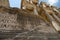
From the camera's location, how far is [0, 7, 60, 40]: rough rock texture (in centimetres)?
836

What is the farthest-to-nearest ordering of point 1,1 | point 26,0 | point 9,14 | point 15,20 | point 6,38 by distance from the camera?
point 26,0
point 1,1
point 9,14
point 15,20
point 6,38

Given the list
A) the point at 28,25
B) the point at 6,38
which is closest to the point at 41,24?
the point at 28,25

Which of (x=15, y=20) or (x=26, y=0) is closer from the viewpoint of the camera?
(x=15, y=20)

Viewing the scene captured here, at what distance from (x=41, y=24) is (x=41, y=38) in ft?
11.3

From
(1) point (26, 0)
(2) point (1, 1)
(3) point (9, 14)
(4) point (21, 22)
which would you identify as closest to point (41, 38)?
(4) point (21, 22)

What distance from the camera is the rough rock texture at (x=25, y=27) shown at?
8.36 m

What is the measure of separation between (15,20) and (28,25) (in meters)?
1.10

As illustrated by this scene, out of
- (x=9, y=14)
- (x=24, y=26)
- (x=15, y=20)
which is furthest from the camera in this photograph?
(x=9, y=14)

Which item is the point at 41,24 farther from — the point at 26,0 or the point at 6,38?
the point at 26,0

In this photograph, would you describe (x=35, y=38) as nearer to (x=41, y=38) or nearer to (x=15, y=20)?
(x=41, y=38)

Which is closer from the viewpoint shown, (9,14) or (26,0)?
(9,14)

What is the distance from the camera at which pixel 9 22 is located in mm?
10883

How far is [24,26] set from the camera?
10.7m

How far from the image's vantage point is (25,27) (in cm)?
1046
